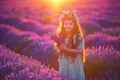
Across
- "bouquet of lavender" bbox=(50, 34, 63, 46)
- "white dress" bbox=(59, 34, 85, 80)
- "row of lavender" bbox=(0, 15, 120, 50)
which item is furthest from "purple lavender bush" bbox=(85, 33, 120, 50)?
"bouquet of lavender" bbox=(50, 34, 63, 46)

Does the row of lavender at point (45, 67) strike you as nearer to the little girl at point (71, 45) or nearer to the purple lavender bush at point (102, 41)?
the little girl at point (71, 45)

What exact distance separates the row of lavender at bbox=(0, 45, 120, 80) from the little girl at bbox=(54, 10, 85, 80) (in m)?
0.41

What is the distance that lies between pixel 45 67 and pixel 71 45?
0.69m

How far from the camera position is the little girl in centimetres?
609

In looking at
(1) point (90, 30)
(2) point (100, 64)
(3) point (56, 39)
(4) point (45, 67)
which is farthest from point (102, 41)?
(1) point (90, 30)

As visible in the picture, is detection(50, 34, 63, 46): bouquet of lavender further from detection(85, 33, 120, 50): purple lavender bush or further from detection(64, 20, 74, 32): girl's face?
detection(85, 33, 120, 50): purple lavender bush

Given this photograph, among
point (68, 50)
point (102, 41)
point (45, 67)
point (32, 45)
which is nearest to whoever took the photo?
point (45, 67)

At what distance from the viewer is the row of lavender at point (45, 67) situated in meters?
5.11

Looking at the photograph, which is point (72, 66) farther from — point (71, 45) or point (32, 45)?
point (32, 45)

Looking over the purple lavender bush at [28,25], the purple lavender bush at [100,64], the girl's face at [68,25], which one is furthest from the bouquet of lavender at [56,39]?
the purple lavender bush at [28,25]

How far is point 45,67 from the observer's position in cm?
573

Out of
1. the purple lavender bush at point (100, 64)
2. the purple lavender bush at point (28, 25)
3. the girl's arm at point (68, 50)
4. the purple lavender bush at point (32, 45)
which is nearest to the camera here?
the girl's arm at point (68, 50)

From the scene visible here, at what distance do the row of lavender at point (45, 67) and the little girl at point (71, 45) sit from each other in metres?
0.41

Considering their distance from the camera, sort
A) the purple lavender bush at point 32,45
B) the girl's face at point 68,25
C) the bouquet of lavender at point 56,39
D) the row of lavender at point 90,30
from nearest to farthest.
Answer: the bouquet of lavender at point 56,39 < the girl's face at point 68,25 < the purple lavender bush at point 32,45 < the row of lavender at point 90,30
